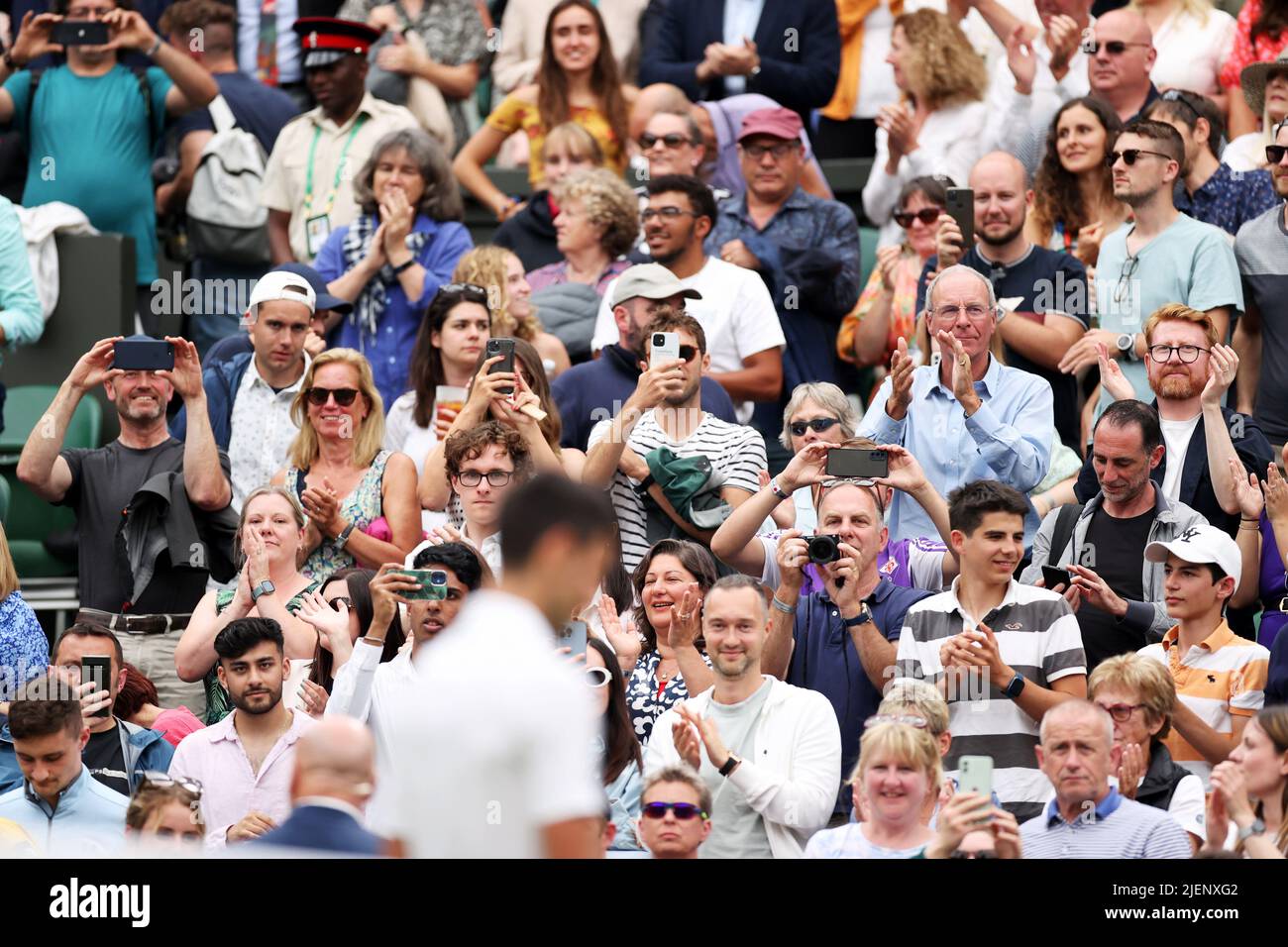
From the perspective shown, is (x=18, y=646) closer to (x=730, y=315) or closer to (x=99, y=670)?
(x=99, y=670)

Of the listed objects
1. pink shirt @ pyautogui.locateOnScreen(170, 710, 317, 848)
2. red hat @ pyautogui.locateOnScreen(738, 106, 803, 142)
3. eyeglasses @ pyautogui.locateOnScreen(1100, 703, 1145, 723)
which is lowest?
pink shirt @ pyautogui.locateOnScreen(170, 710, 317, 848)

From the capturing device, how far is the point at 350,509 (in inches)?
360

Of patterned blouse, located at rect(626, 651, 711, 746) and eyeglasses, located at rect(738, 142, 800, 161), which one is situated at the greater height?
eyeglasses, located at rect(738, 142, 800, 161)

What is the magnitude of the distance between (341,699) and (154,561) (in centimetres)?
145

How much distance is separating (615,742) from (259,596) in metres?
1.65

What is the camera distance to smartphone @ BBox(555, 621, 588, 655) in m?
7.87

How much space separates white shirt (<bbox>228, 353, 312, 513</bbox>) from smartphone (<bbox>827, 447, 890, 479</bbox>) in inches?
103

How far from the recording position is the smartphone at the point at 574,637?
7871mm

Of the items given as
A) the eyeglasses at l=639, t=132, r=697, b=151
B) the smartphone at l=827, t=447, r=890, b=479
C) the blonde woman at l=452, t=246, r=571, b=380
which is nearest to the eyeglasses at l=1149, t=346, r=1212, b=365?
the smartphone at l=827, t=447, r=890, b=479

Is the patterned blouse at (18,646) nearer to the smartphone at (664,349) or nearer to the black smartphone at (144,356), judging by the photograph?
the black smartphone at (144,356)

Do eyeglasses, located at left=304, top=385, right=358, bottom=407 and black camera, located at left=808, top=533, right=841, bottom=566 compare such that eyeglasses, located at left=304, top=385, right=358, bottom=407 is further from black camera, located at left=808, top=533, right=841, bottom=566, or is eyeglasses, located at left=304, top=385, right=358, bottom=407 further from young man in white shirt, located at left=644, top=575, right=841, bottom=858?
black camera, located at left=808, top=533, right=841, bottom=566

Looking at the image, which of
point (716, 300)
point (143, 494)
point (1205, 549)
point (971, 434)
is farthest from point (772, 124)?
point (1205, 549)

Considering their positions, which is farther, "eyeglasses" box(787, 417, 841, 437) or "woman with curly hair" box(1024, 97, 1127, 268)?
"woman with curly hair" box(1024, 97, 1127, 268)
